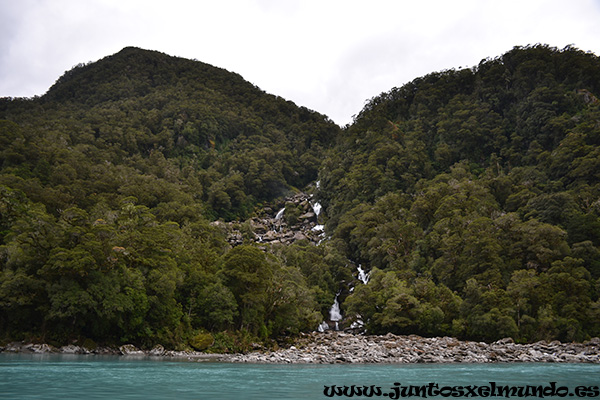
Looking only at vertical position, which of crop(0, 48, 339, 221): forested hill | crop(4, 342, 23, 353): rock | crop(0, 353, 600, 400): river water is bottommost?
crop(4, 342, 23, 353): rock

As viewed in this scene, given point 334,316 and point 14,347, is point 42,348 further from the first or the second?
point 334,316

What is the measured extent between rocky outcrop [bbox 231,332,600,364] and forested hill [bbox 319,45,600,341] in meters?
5.13

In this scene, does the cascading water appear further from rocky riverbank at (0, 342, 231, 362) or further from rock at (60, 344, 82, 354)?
rock at (60, 344, 82, 354)

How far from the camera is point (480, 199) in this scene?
80.1 meters

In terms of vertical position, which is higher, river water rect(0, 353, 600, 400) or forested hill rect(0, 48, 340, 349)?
forested hill rect(0, 48, 340, 349)

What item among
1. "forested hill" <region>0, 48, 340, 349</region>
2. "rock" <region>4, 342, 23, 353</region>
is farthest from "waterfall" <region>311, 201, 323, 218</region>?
"rock" <region>4, 342, 23, 353</region>

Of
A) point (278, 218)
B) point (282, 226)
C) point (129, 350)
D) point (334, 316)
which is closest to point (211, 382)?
point (129, 350)

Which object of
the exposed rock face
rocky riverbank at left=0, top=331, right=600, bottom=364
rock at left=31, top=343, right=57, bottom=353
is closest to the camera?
rock at left=31, top=343, right=57, bottom=353

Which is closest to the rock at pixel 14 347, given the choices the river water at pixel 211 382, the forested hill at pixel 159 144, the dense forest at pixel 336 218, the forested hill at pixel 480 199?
the dense forest at pixel 336 218

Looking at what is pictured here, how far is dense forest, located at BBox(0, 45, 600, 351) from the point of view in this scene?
138 ft

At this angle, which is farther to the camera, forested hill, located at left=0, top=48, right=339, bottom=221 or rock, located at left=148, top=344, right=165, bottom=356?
forested hill, located at left=0, top=48, right=339, bottom=221

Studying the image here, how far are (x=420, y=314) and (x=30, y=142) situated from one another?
76095 millimetres

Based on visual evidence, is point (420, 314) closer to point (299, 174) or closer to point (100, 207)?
point (100, 207)

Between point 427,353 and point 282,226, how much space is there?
77688mm
